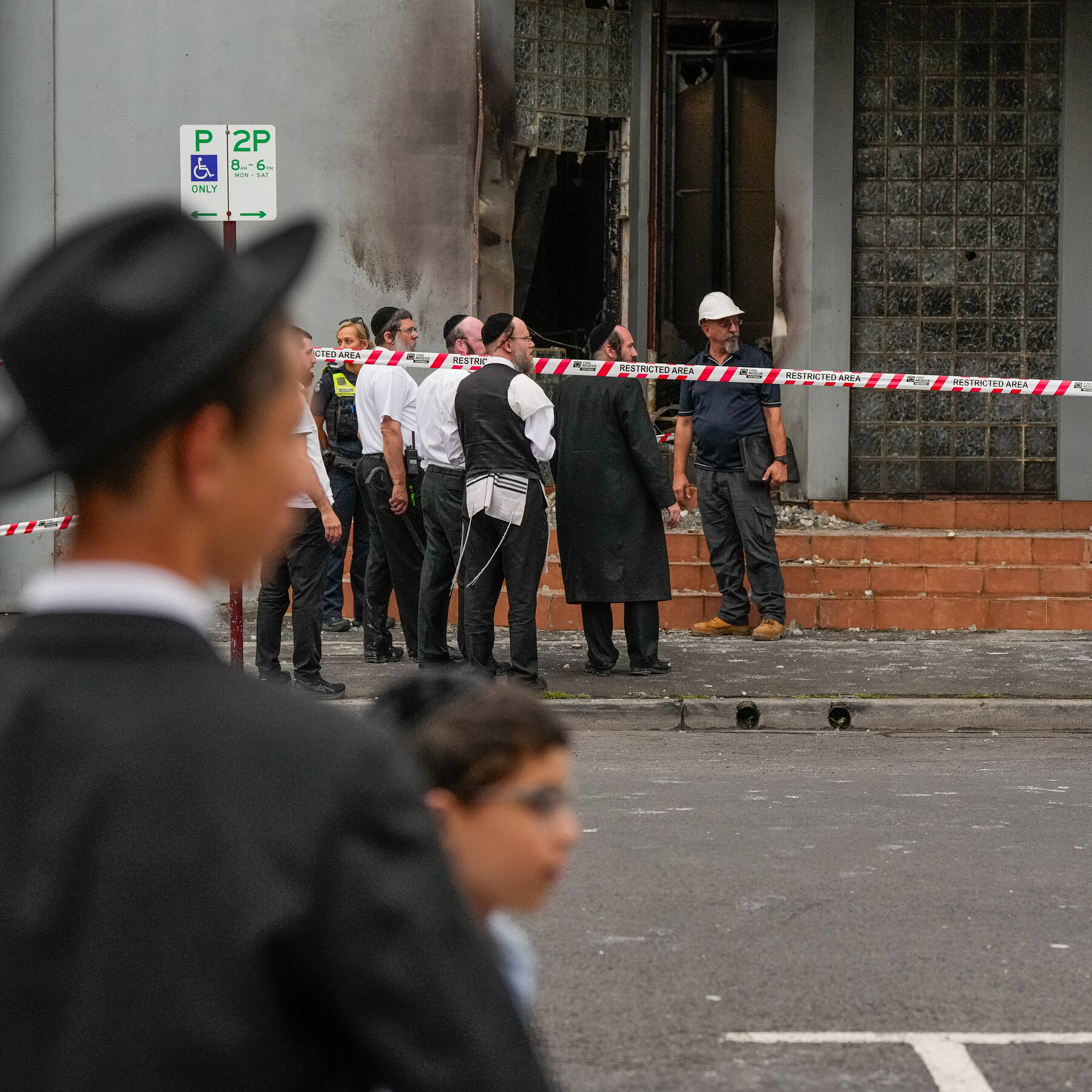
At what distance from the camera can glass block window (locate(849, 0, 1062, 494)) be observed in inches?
556

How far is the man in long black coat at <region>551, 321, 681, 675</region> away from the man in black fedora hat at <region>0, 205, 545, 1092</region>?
8927mm

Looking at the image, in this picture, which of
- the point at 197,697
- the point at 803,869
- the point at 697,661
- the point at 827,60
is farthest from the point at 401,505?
the point at 197,697

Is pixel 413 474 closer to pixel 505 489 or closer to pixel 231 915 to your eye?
pixel 505 489

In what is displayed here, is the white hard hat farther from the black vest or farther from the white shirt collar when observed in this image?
the white shirt collar

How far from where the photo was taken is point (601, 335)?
10.4m

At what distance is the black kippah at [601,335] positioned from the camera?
10.4m

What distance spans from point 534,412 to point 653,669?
6.12 ft

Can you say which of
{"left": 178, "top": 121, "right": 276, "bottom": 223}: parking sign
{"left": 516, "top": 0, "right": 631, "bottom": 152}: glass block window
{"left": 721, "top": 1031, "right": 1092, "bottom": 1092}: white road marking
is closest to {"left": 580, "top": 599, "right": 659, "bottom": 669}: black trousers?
{"left": 178, "top": 121, "right": 276, "bottom": 223}: parking sign

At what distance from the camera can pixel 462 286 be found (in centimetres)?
1323

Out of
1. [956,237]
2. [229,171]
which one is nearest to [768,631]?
[956,237]

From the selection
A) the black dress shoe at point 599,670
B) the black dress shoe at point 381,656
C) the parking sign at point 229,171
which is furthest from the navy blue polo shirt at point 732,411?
the parking sign at point 229,171

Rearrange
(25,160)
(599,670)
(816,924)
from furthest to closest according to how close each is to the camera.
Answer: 1. (25,160)
2. (599,670)
3. (816,924)

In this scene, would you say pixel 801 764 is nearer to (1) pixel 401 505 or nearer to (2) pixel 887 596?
(1) pixel 401 505

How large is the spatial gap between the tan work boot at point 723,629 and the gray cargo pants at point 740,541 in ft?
0.11
